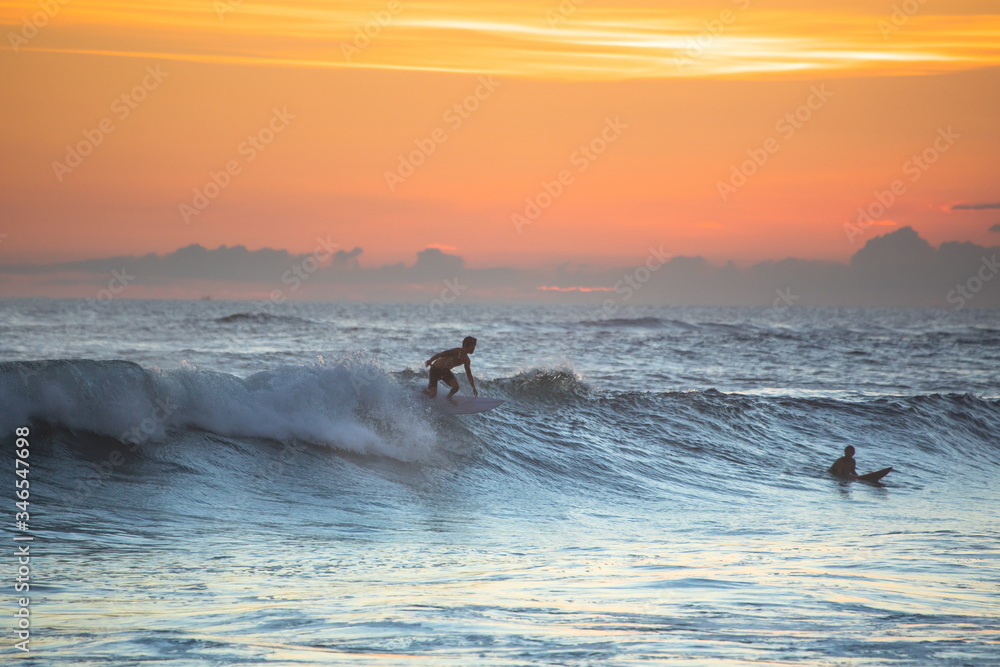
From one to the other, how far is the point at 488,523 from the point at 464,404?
4.97 meters

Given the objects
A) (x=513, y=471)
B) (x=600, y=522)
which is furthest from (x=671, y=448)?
(x=600, y=522)

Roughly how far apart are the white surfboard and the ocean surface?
243mm

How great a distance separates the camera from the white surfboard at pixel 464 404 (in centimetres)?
1481

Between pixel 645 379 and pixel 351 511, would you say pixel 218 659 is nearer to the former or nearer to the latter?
pixel 351 511

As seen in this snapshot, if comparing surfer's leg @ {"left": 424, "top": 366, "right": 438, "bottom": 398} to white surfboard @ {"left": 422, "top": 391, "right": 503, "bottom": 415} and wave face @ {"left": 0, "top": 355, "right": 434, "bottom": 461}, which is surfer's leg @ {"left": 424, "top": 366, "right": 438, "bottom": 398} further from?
wave face @ {"left": 0, "top": 355, "right": 434, "bottom": 461}

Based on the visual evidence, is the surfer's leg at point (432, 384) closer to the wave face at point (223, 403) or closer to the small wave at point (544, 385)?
the wave face at point (223, 403)

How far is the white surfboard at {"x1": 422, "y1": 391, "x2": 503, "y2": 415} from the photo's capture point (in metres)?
14.8

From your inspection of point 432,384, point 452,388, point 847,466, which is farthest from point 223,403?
point 847,466

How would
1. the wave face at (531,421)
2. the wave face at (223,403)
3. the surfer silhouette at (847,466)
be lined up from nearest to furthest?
1. the wave face at (223,403)
2. the wave face at (531,421)
3. the surfer silhouette at (847,466)

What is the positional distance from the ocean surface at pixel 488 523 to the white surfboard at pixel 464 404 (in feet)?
0.80

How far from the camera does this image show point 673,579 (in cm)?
721

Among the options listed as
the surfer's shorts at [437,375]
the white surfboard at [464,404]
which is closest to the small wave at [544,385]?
the white surfboard at [464,404]

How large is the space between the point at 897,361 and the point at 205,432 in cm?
3444

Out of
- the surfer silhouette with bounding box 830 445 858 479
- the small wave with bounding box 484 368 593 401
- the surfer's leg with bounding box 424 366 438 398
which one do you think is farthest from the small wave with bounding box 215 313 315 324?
the surfer silhouette with bounding box 830 445 858 479
